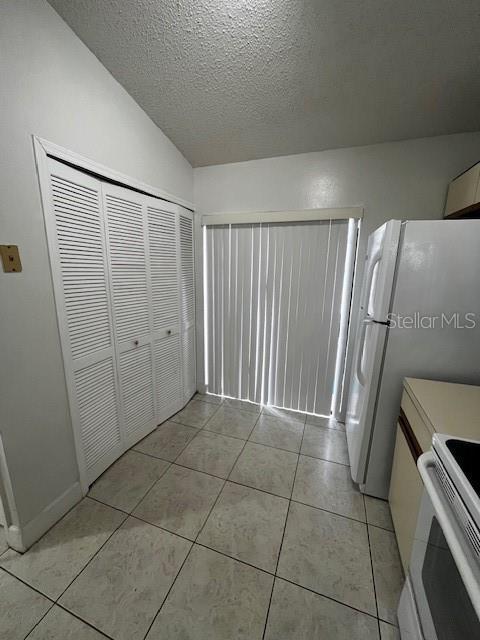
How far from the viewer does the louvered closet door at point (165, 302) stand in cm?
196

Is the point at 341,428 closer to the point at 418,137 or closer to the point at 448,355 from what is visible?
the point at 448,355

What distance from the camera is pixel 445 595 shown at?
71 cm

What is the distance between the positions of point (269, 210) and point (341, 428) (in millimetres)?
2098

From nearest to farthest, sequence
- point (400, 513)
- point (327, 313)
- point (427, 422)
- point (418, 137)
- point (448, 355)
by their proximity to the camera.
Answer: point (427, 422), point (400, 513), point (448, 355), point (418, 137), point (327, 313)

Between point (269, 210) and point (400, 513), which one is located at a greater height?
point (269, 210)

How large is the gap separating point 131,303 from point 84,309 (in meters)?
0.36

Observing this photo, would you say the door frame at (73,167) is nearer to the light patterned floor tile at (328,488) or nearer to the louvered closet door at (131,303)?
the louvered closet door at (131,303)

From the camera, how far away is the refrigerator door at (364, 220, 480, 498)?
48.1 inches

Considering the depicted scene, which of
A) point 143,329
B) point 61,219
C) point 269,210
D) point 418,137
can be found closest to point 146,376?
point 143,329

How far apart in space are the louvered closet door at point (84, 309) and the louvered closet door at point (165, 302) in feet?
1.41

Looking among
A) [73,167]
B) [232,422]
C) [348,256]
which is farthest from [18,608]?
[348,256]

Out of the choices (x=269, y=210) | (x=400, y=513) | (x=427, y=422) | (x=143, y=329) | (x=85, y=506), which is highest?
(x=269, y=210)

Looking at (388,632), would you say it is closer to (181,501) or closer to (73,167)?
(181,501)

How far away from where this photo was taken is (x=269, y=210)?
2.21m
